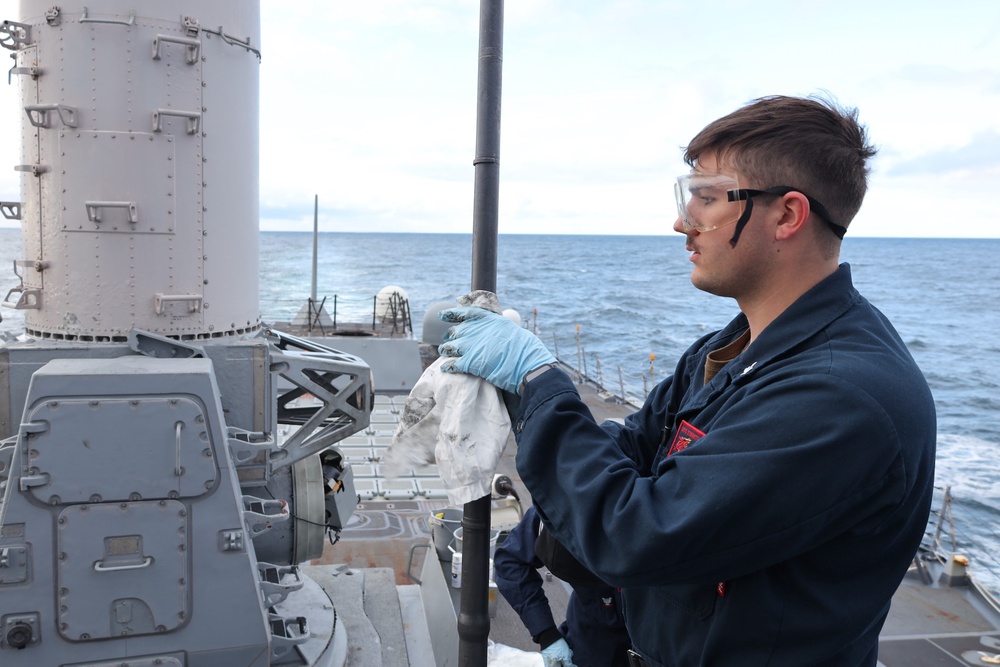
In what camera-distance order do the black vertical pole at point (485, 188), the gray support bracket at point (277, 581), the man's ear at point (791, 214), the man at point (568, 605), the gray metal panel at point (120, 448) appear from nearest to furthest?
the man's ear at point (791, 214)
the man at point (568, 605)
the black vertical pole at point (485, 188)
the gray metal panel at point (120, 448)
the gray support bracket at point (277, 581)

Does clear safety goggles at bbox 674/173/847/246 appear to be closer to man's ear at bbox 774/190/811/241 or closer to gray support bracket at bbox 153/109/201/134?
man's ear at bbox 774/190/811/241

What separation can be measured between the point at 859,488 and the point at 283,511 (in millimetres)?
4084

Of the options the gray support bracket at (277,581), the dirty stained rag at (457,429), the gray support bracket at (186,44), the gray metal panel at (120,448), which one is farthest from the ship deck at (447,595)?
the gray support bracket at (186,44)

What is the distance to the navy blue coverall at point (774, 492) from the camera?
1.49m

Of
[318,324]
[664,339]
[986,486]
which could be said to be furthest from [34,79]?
[664,339]

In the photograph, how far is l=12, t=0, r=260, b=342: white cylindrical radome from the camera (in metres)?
4.18

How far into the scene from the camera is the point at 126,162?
423 cm

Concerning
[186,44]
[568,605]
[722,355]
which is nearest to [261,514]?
[568,605]

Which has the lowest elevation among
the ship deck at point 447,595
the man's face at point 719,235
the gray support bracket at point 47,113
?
the ship deck at point 447,595

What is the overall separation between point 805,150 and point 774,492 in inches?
33.5

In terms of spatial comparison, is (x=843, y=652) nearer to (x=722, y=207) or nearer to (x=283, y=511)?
(x=722, y=207)

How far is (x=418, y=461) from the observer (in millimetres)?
2520

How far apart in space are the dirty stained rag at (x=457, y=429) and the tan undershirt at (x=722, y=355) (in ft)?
2.16

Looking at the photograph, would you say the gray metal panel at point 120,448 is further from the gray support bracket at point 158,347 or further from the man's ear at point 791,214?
the man's ear at point 791,214
